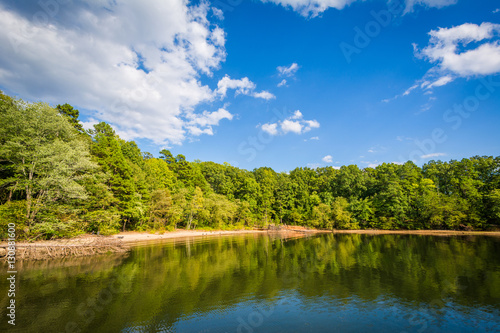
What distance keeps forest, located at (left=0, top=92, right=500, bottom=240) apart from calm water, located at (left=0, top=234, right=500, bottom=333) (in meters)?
8.23

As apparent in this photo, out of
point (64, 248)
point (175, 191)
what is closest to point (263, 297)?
point (64, 248)

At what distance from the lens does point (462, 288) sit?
1258cm

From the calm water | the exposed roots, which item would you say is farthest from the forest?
the calm water

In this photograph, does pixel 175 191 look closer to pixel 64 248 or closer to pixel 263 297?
pixel 64 248

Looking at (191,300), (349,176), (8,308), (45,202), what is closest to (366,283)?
(191,300)

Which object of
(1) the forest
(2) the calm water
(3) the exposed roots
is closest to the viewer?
(2) the calm water

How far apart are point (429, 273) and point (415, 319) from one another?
8704 millimetres

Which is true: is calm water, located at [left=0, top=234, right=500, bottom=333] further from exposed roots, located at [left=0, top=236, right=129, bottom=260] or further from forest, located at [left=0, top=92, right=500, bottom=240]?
forest, located at [left=0, top=92, right=500, bottom=240]

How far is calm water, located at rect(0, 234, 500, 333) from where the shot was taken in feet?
30.5

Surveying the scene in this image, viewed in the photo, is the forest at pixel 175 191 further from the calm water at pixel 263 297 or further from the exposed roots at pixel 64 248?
the calm water at pixel 263 297

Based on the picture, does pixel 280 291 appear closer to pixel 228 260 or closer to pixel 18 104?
pixel 228 260

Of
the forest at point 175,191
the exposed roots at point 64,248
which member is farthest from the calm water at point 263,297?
the forest at point 175,191

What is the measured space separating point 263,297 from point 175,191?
50003mm

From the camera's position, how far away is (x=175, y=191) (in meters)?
58.1
